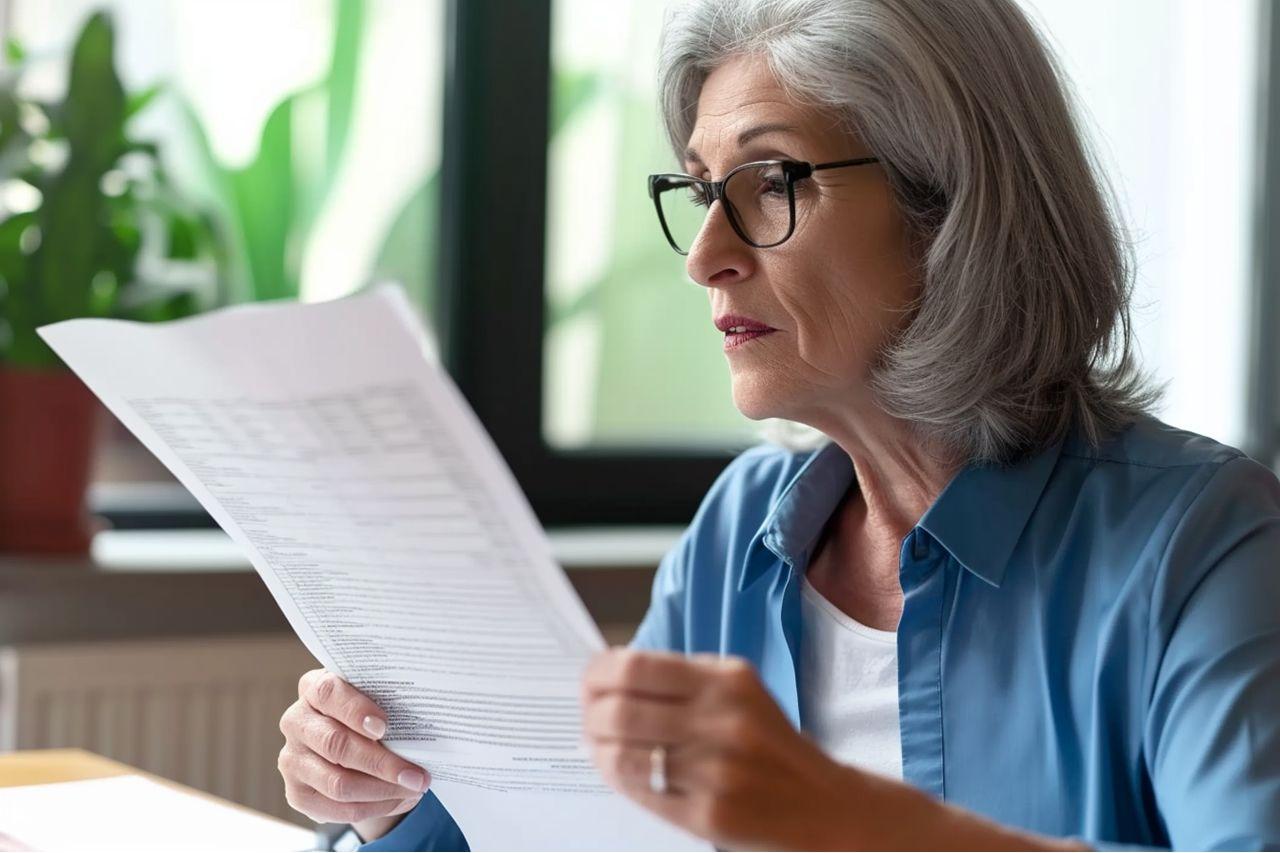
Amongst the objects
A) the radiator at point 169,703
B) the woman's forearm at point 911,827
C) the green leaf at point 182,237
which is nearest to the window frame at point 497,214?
the green leaf at point 182,237

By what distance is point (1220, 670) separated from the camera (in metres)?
→ 1.02

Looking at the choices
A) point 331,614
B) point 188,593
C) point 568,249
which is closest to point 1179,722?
point 331,614

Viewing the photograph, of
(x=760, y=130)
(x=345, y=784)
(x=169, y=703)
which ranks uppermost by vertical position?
(x=760, y=130)

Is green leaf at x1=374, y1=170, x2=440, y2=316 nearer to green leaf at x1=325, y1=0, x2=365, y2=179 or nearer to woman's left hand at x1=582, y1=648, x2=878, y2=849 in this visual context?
green leaf at x1=325, y1=0, x2=365, y2=179

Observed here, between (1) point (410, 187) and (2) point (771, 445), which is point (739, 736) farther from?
(1) point (410, 187)

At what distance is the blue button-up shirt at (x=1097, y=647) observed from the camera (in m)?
1.01

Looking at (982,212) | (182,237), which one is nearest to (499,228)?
(182,237)

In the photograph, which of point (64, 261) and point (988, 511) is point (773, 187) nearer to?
point (988, 511)

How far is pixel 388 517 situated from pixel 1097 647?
589 mm

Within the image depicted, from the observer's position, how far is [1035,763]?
1.17m

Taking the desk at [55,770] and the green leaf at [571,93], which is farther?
the green leaf at [571,93]

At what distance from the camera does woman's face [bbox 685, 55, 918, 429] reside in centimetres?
128

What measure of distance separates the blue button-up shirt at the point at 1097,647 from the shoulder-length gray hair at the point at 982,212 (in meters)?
0.05

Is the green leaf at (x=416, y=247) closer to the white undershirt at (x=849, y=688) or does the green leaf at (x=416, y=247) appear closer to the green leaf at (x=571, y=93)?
the green leaf at (x=571, y=93)
